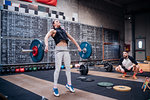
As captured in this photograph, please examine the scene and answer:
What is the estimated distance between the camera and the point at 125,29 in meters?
8.41

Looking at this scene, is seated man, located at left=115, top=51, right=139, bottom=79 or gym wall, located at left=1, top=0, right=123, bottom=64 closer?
seated man, located at left=115, top=51, right=139, bottom=79

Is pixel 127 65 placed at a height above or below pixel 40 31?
below

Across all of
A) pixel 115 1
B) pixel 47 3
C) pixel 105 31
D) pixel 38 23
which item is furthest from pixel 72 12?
pixel 115 1

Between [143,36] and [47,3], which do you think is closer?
[47,3]

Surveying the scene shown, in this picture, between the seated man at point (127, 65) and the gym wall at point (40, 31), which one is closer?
the seated man at point (127, 65)

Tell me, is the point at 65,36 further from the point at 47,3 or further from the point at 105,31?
the point at 105,31

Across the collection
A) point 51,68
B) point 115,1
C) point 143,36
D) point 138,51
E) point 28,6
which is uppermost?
point 115,1

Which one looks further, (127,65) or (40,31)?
(40,31)

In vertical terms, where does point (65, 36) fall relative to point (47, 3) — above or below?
below

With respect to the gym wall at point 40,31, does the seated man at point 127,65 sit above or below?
below

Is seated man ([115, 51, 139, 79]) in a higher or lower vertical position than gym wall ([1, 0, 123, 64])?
lower

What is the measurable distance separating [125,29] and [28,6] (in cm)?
622

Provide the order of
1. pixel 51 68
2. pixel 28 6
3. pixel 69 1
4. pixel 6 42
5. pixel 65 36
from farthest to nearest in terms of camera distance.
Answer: pixel 69 1 → pixel 51 68 → pixel 28 6 → pixel 6 42 → pixel 65 36

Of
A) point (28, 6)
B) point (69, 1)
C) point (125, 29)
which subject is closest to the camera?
point (28, 6)
